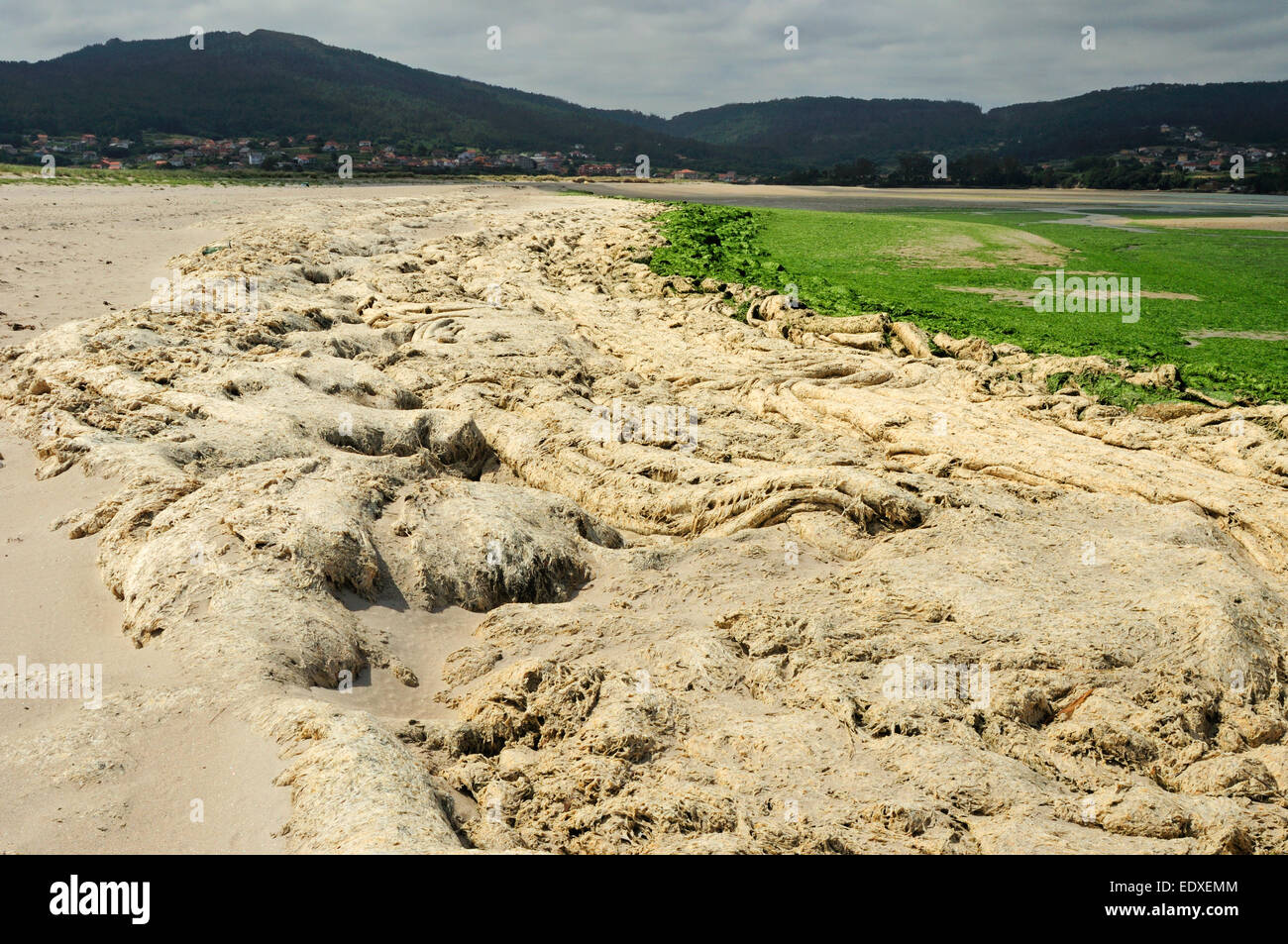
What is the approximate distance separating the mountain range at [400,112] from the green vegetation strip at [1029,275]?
300 ft

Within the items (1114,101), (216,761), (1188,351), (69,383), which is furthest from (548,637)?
(1114,101)

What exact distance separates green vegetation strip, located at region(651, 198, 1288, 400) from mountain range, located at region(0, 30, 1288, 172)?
3599 inches

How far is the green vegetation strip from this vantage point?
40.1 ft

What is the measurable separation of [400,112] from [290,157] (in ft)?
220

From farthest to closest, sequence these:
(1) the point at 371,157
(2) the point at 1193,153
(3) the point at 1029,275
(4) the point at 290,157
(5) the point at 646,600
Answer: (2) the point at 1193,153, (1) the point at 371,157, (4) the point at 290,157, (3) the point at 1029,275, (5) the point at 646,600

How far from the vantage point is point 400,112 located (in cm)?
14288

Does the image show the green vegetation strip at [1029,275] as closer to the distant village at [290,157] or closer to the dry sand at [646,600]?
the dry sand at [646,600]

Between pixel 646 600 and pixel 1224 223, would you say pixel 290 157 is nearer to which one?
pixel 1224 223

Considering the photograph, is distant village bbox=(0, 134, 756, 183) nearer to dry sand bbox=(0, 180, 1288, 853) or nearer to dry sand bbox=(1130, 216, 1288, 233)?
dry sand bbox=(0, 180, 1288, 853)

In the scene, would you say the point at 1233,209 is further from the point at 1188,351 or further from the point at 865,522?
the point at 865,522

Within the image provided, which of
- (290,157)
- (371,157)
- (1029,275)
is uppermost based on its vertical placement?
(371,157)

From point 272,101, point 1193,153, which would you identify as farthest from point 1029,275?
point 272,101

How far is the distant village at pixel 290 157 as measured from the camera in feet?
228

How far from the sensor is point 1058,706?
5438 mm
